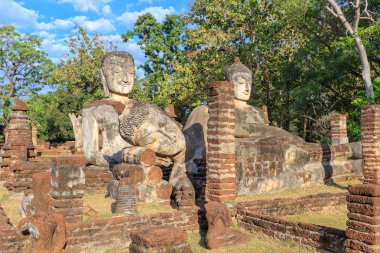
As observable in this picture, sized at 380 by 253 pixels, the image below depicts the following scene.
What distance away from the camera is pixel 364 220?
4.69m

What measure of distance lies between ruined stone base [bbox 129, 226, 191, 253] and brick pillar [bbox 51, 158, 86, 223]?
1717 mm

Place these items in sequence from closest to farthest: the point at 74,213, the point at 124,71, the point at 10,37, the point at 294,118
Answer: the point at 74,213
the point at 124,71
the point at 294,118
the point at 10,37

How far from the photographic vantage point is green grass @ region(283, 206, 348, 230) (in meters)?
7.28

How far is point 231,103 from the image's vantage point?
24.3ft

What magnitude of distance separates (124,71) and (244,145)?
388 centimetres

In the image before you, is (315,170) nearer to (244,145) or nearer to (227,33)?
(244,145)

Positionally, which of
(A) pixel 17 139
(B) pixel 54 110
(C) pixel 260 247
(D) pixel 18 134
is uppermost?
(B) pixel 54 110

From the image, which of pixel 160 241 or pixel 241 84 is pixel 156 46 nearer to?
pixel 241 84

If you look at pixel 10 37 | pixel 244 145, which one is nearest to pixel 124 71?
pixel 244 145

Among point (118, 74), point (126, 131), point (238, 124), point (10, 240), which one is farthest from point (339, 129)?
point (10, 240)

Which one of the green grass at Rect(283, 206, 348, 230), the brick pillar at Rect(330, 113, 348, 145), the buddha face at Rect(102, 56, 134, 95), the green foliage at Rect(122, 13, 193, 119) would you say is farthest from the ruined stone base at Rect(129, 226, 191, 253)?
the green foliage at Rect(122, 13, 193, 119)

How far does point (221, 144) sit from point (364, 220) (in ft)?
10.3

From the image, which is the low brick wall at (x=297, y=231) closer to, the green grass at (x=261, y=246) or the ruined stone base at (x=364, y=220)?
the green grass at (x=261, y=246)

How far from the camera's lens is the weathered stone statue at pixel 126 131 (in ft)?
24.6
